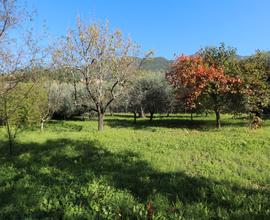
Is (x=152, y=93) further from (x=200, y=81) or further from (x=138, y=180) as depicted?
(x=138, y=180)

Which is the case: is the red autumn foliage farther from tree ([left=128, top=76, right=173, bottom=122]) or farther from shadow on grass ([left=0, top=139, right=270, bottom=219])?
shadow on grass ([left=0, top=139, right=270, bottom=219])

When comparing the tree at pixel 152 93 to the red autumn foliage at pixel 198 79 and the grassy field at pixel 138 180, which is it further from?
the grassy field at pixel 138 180

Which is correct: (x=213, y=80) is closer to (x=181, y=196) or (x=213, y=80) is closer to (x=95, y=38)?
(x=95, y=38)

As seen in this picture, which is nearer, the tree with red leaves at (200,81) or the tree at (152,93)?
the tree with red leaves at (200,81)

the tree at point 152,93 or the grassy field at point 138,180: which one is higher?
the tree at point 152,93

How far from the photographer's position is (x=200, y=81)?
25.2 metres

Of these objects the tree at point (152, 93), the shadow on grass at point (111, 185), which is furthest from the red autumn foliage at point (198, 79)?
the shadow on grass at point (111, 185)

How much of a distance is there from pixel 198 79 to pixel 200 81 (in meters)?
0.23

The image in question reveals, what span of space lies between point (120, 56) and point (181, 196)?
19.8 meters

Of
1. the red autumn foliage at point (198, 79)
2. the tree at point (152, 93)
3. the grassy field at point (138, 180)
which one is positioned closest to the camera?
the grassy field at point (138, 180)

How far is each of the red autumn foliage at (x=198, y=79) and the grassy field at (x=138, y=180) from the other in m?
9.12

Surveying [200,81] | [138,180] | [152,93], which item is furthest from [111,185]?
[152,93]

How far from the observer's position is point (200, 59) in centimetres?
2648

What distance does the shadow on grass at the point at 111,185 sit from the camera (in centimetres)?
659
